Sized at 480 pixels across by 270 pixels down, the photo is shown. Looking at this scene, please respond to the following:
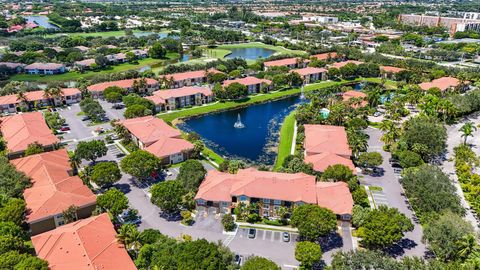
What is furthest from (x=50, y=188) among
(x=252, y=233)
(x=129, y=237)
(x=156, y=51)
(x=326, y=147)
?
(x=156, y=51)

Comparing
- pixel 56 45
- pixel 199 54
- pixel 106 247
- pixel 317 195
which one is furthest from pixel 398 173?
pixel 56 45

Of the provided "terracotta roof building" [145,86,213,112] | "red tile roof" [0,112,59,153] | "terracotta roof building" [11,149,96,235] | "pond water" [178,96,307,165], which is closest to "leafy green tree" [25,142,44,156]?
"red tile roof" [0,112,59,153]

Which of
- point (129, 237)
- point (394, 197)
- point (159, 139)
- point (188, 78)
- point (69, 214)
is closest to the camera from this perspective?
point (129, 237)

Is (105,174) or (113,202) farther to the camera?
(105,174)

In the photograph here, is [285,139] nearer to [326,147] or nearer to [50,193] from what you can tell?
[326,147]

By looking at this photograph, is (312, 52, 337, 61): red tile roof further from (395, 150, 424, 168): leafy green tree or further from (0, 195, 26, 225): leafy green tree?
(0, 195, 26, 225): leafy green tree

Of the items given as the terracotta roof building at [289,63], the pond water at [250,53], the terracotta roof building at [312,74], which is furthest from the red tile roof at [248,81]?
the pond water at [250,53]

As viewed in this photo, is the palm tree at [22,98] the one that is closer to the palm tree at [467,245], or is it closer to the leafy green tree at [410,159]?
the leafy green tree at [410,159]
